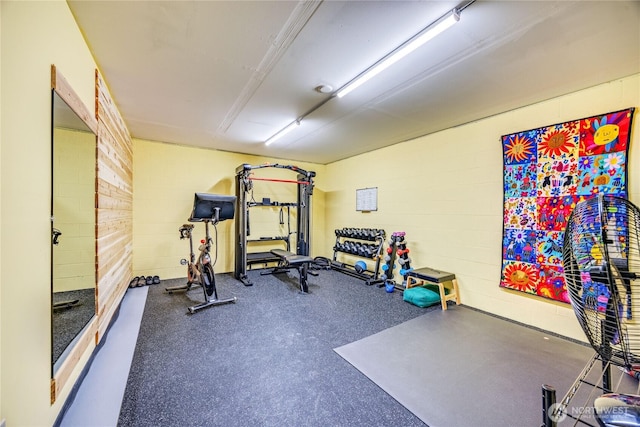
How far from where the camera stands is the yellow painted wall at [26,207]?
1039 mm

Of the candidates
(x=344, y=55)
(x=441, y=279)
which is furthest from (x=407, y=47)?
(x=441, y=279)

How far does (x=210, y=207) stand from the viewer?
3.75 m

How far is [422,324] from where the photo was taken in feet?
9.92

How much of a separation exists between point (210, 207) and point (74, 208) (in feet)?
6.53

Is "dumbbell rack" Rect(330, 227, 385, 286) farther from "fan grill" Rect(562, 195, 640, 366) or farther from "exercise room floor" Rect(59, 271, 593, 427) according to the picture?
"fan grill" Rect(562, 195, 640, 366)

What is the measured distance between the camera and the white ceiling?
168 cm

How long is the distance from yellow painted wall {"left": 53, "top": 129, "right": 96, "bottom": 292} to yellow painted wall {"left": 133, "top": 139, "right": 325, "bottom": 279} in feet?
9.59

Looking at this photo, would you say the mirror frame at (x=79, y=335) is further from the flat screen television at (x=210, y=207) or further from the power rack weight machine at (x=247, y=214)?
the power rack weight machine at (x=247, y=214)

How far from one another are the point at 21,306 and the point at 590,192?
4.41 metres

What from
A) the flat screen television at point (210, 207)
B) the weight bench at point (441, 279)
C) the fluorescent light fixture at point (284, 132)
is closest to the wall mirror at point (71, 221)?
the flat screen television at point (210, 207)

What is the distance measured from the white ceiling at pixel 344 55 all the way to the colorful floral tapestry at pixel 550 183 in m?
0.45

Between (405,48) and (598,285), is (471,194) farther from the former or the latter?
(598,285)

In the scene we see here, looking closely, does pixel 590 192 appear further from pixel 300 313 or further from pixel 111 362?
pixel 111 362

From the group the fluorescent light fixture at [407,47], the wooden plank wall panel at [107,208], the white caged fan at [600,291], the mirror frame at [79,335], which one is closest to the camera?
the white caged fan at [600,291]
